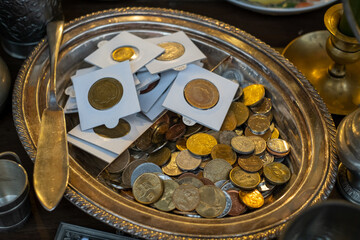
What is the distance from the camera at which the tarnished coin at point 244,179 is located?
0.69 m

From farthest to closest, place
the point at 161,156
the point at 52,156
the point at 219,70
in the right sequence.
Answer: the point at 219,70 < the point at 161,156 < the point at 52,156

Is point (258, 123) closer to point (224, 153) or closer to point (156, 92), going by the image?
point (224, 153)

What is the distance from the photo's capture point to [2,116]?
32.5 inches

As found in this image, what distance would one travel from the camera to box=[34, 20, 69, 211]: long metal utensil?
0.60 metres

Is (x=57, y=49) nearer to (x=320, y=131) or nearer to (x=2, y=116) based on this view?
(x=2, y=116)

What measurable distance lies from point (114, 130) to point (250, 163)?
26 centimetres

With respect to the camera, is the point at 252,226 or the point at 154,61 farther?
the point at 154,61

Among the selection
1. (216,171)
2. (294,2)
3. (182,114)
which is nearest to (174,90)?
(182,114)

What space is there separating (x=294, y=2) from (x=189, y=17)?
11.8 inches

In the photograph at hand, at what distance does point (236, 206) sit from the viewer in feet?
2.22

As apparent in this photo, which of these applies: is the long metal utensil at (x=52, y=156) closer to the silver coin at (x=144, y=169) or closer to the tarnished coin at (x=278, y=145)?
the silver coin at (x=144, y=169)

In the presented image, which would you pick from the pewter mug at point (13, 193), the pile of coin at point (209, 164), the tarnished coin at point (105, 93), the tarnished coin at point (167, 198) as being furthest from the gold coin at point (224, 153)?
the pewter mug at point (13, 193)

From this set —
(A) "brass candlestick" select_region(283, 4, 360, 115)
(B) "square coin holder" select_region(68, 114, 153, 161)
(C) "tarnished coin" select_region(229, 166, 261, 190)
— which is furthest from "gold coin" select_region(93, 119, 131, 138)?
(A) "brass candlestick" select_region(283, 4, 360, 115)

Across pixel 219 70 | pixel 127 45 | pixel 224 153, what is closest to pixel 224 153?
pixel 224 153
